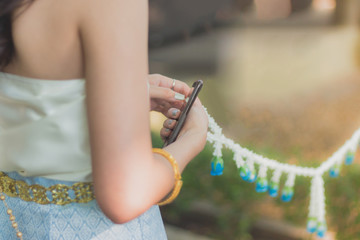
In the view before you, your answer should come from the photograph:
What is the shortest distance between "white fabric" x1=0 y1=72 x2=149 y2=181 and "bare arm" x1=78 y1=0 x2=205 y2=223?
0.21 ft

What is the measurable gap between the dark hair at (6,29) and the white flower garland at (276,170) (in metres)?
0.46

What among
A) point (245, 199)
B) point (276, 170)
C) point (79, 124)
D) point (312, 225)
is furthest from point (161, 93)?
point (245, 199)

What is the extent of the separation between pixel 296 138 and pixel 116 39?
157 inches

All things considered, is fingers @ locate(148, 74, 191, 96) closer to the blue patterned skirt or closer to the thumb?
the thumb

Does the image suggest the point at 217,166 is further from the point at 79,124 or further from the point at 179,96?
the point at 79,124

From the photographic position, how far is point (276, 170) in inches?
48.4

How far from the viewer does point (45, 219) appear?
84 cm

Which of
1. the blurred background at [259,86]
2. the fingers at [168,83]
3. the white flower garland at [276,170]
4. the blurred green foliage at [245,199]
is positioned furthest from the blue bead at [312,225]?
the blurred background at [259,86]

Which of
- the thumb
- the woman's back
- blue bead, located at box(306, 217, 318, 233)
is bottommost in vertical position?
blue bead, located at box(306, 217, 318, 233)

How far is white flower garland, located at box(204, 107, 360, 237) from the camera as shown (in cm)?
112

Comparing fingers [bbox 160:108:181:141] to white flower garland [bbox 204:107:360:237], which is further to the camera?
white flower garland [bbox 204:107:360:237]

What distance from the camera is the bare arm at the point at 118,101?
656 millimetres

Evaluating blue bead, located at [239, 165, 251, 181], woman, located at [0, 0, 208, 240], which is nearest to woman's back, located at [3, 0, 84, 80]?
woman, located at [0, 0, 208, 240]

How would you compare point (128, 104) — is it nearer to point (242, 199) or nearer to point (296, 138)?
point (242, 199)
